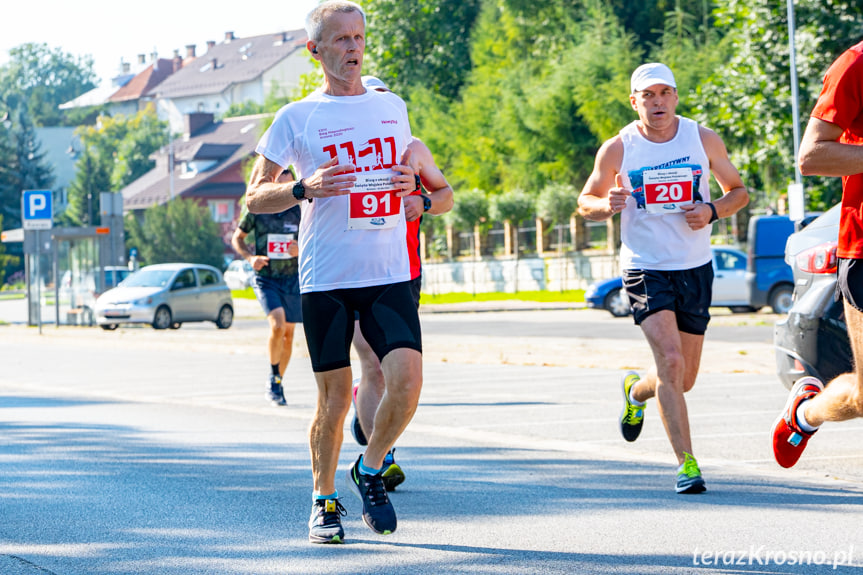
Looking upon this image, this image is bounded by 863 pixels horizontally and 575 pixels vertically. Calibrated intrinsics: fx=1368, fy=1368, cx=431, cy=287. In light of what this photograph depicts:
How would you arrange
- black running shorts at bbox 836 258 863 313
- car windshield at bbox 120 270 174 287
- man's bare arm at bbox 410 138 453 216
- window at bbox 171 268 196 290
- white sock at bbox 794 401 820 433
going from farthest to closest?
window at bbox 171 268 196 290 → car windshield at bbox 120 270 174 287 → white sock at bbox 794 401 820 433 → man's bare arm at bbox 410 138 453 216 → black running shorts at bbox 836 258 863 313

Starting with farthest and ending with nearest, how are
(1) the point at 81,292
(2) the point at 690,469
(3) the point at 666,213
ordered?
(1) the point at 81,292 < (3) the point at 666,213 < (2) the point at 690,469

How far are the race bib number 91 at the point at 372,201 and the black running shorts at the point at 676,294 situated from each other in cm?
198

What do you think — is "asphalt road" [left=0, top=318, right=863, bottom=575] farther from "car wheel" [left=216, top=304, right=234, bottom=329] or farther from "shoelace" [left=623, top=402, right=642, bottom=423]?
"car wheel" [left=216, top=304, right=234, bottom=329]

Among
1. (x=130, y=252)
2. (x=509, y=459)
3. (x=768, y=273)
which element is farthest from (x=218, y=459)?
(x=130, y=252)

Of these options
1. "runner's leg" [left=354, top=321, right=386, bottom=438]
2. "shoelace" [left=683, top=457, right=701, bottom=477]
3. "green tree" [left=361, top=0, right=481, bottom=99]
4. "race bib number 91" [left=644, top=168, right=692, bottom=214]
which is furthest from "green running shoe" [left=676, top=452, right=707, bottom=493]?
"green tree" [left=361, top=0, right=481, bottom=99]

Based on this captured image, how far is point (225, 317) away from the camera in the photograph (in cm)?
3328

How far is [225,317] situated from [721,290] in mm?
11825

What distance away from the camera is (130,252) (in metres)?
74.3

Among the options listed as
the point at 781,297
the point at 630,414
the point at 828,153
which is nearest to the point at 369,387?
the point at 630,414

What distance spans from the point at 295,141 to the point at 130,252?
70601mm

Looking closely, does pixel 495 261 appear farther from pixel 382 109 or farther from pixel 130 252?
pixel 382 109

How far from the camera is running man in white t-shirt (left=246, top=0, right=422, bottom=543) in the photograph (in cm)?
545
